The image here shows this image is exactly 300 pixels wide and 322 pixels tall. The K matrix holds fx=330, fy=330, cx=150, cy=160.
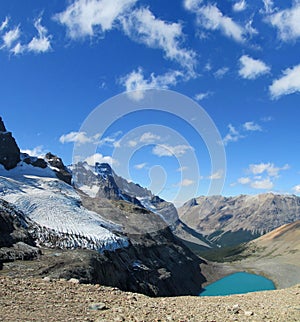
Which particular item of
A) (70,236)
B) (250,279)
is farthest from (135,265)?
(250,279)

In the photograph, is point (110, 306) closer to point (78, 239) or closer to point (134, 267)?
point (78, 239)

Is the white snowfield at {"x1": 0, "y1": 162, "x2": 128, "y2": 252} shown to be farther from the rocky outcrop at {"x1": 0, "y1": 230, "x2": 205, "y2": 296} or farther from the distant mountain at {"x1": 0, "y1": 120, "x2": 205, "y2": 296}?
the rocky outcrop at {"x1": 0, "y1": 230, "x2": 205, "y2": 296}

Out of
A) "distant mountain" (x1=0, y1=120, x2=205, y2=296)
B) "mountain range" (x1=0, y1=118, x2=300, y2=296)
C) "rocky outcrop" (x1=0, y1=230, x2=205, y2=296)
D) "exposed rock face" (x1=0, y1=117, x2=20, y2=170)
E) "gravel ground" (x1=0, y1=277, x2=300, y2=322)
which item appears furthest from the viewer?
"exposed rock face" (x1=0, y1=117, x2=20, y2=170)

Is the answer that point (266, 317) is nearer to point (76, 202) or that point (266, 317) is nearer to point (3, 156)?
point (76, 202)

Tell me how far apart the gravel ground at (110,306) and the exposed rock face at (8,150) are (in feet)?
461

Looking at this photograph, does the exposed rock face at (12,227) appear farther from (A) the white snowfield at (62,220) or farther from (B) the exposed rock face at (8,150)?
(B) the exposed rock face at (8,150)

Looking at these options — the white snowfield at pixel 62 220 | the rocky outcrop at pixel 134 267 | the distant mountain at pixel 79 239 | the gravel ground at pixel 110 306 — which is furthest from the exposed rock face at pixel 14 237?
the gravel ground at pixel 110 306

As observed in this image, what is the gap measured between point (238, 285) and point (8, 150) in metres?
128

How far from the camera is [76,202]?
374 feet

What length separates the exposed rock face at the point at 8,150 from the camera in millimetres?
149125

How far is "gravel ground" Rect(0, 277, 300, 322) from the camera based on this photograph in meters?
14.7

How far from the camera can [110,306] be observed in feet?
53.4

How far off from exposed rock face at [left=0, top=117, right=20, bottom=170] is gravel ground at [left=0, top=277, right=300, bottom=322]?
140 metres

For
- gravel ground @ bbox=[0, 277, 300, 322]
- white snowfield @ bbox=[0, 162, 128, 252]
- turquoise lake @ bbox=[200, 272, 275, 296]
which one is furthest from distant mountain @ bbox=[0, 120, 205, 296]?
gravel ground @ bbox=[0, 277, 300, 322]
